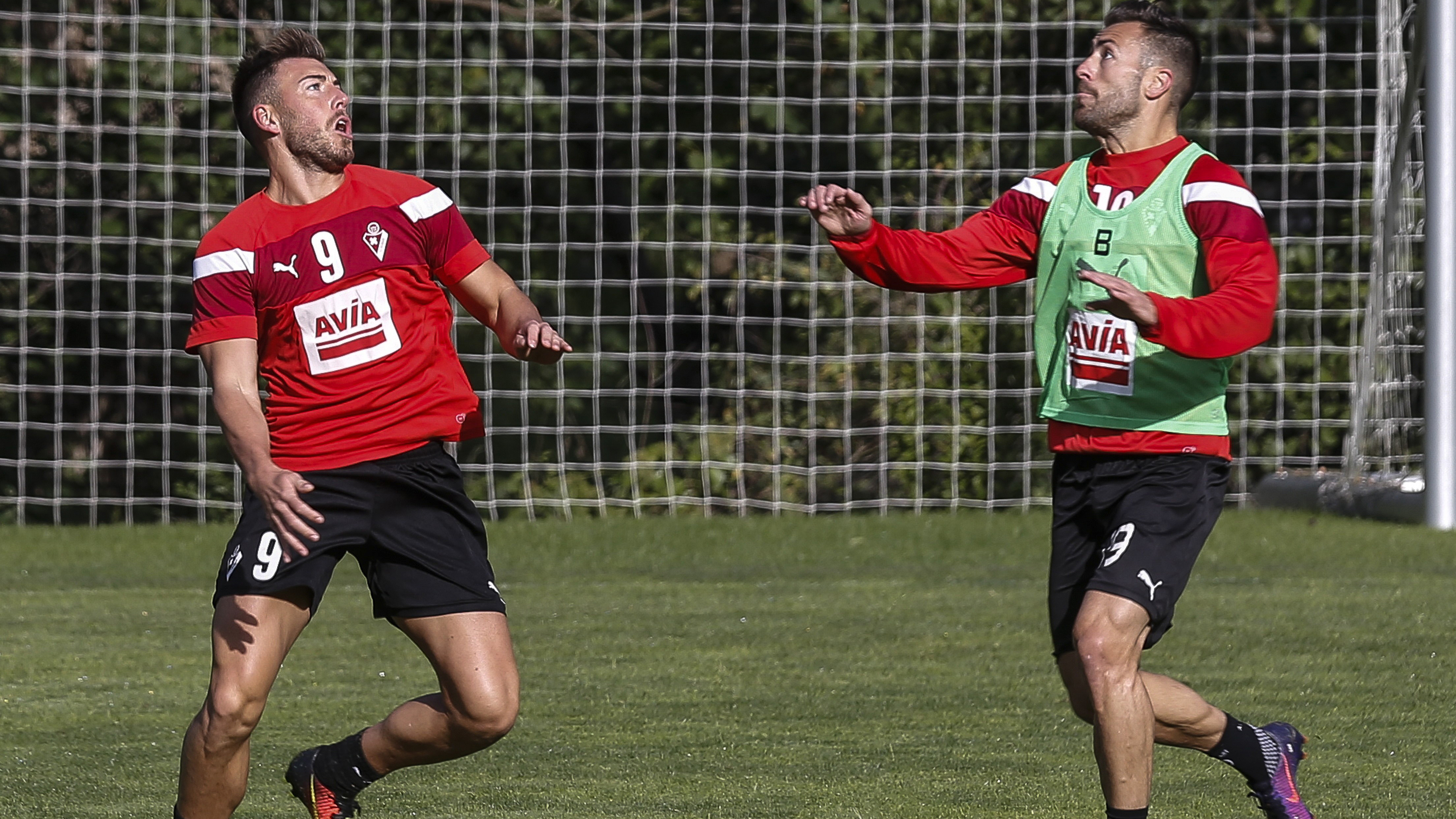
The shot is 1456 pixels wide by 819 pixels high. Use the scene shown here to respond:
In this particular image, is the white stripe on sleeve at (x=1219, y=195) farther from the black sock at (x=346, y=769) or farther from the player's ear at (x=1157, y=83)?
the black sock at (x=346, y=769)

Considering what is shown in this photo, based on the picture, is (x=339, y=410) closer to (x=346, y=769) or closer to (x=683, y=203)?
(x=346, y=769)

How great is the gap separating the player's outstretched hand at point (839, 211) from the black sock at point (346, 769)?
5.32ft

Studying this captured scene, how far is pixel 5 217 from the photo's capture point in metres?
12.8

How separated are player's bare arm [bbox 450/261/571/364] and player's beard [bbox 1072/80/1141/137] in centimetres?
131

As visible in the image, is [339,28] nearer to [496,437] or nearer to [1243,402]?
[496,437]

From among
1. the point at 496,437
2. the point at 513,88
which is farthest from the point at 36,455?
the point at 513,88

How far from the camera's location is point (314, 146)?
4352mm

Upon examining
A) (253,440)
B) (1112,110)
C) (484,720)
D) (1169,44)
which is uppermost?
(1169,44)

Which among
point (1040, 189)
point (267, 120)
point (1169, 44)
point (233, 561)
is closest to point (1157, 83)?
point (1169, 44)

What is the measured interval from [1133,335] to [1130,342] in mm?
18

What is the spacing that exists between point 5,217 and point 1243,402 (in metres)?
8.25

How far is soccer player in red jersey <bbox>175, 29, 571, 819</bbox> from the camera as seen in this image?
4.13 m

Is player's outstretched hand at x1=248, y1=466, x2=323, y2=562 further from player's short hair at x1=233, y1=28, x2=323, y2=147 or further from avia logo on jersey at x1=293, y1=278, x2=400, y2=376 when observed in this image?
player's short hair at x1=233, y1=28, x2=323, y2=147

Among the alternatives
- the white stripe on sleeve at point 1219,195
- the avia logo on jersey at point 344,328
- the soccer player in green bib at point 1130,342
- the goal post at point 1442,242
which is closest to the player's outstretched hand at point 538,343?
the avia logo on jersey at point 344,328
